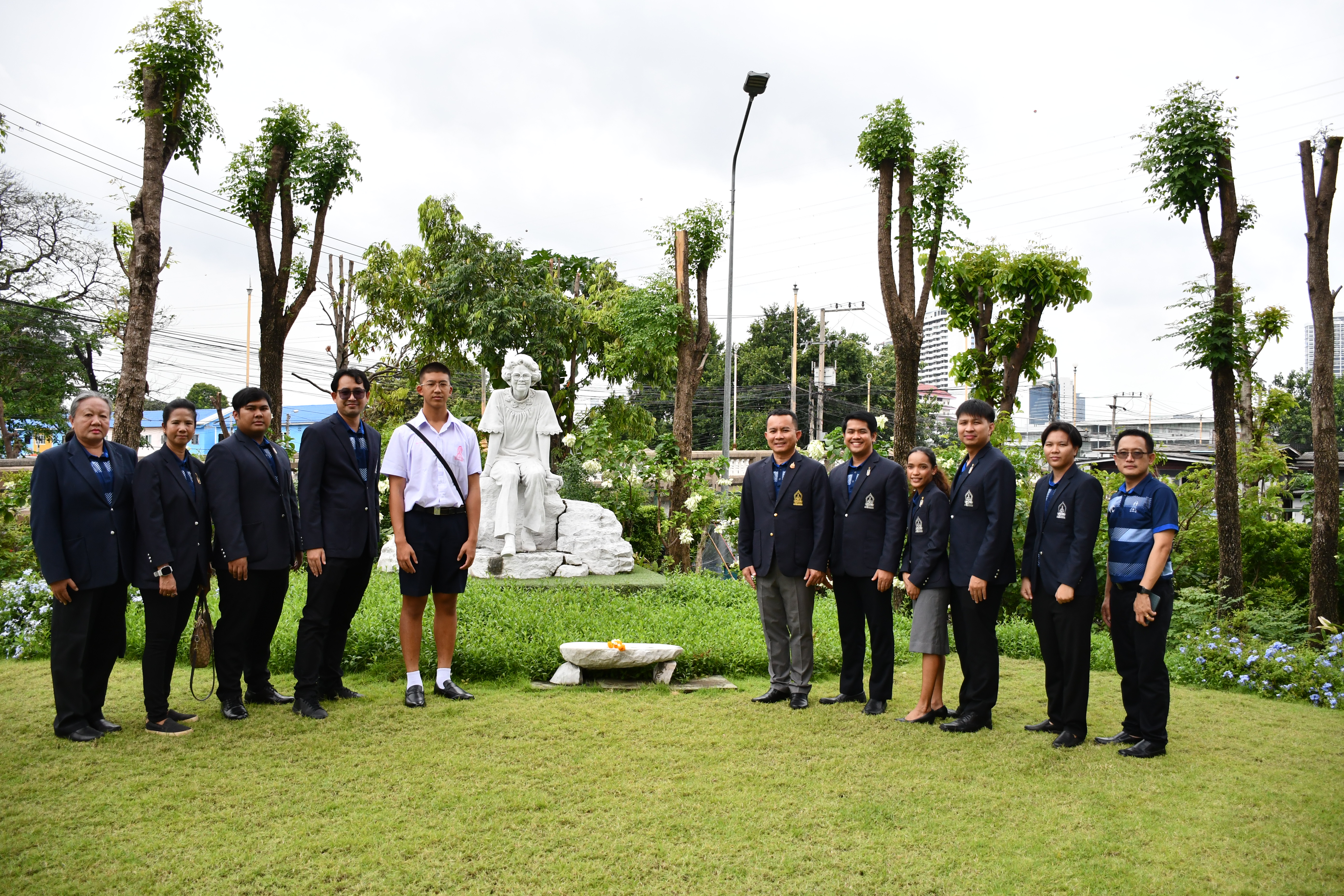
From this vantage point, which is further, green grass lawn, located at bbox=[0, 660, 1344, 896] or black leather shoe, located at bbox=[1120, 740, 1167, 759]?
black leather shoe, located at bbox=[1120, 740, 1167, 759]

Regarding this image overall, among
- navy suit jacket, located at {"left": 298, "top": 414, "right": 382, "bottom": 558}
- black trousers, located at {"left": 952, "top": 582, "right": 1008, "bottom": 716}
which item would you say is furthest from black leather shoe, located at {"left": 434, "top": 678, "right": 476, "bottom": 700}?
black trousers, located at {"left": 952, "top": 582, "right": 1008, "bottom": 716}

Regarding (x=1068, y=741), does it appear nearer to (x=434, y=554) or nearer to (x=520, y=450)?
(x=434, y=554)

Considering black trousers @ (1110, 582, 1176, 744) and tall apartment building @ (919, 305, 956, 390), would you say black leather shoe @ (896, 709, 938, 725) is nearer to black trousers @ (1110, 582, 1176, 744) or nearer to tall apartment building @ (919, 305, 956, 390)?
black trousers @ (1110, 582, 1176, 744)

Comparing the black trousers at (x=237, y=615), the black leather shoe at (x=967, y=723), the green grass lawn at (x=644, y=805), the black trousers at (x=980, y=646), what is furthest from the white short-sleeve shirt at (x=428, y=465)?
the black leather shoe at (x=967, y=723)

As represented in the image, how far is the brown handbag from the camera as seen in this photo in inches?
211

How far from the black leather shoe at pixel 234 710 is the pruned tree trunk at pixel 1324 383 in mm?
9780

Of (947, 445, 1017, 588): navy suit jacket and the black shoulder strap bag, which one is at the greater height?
the black shoulder strap bag

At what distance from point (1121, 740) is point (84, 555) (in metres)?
5.39

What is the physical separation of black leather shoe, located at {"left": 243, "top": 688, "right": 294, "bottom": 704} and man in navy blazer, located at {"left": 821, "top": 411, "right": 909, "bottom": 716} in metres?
3.25

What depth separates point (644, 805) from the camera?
3514 millimetres

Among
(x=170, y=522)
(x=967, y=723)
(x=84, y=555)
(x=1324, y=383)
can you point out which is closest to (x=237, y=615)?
(x=170, y=522)

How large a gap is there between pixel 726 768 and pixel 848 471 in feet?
6.64

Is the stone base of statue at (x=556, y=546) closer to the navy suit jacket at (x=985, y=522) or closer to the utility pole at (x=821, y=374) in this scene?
the navy suit jacket at (x=985, y=522)

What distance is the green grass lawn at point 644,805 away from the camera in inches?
114
